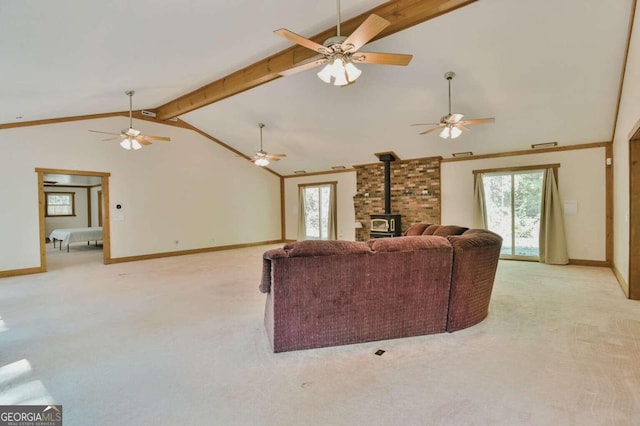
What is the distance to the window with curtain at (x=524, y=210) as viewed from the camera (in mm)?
6199

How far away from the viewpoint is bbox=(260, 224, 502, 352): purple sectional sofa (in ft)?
8.36

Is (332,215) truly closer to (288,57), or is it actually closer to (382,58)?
(288,57)

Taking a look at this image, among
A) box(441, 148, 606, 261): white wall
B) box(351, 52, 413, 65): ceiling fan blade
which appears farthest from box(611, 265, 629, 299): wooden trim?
box(351, 52, 413, 65): ceiling fan blade

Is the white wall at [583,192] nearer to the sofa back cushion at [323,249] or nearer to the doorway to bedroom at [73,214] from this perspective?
the sofa back cushion at [323,249]

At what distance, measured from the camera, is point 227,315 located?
11.6 ft

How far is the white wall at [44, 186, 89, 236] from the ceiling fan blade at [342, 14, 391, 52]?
13.4 meters

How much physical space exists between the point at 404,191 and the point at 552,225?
3.18 metres

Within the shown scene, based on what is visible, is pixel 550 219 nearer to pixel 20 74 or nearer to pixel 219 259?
pixel 219 259

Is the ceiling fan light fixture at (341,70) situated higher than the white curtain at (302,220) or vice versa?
the ceiling fan light fixture at (341,70)

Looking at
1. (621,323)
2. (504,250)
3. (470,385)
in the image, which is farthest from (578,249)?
(470,385)

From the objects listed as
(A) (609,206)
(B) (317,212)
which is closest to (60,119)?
(B) (317,212)

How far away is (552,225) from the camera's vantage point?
245 inches

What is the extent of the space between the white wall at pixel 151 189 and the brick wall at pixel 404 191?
3119mm

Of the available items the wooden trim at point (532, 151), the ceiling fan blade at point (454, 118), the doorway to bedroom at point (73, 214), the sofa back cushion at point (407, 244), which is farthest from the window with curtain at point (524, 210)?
the doorway to bedroom at point (73, 214)
